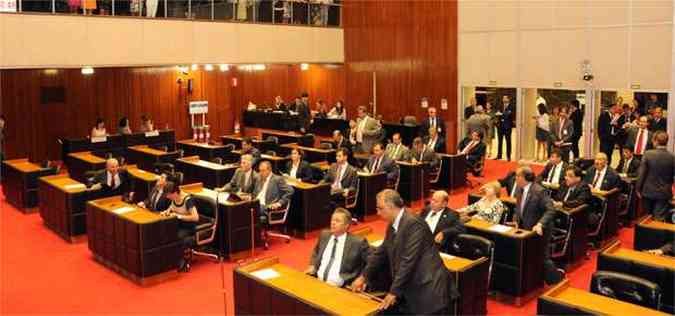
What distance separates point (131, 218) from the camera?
27.0ft

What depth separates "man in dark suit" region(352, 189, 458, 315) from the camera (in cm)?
485

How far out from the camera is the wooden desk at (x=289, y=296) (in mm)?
5070

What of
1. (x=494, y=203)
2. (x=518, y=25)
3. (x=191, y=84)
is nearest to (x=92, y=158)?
(x=191, y=84)

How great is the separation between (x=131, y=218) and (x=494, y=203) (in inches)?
181

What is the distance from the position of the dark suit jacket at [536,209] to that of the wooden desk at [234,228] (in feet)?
12.3

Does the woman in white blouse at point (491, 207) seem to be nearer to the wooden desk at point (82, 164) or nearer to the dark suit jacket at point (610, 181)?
the dark suit jacket at point (610, 181)

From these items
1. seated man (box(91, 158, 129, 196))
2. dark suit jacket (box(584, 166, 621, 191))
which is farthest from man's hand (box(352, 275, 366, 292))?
seated man (box(91, 158, 129, 196))

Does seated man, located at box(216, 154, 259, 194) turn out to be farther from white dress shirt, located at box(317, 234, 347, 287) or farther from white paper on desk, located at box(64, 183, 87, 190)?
white dress shirt, located at box(317, 234, 347, 287)

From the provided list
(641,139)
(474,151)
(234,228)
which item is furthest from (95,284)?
(641,139)

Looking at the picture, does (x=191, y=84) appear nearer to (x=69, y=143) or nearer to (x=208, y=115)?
(x=208, y=115)

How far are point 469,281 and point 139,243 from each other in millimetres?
4137

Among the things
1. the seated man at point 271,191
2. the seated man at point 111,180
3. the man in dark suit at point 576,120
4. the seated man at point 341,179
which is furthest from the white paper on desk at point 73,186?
the man in dark suit at point 576,120

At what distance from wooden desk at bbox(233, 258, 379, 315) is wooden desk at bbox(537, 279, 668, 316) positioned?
134 cm

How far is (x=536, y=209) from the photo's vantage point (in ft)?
24.8
